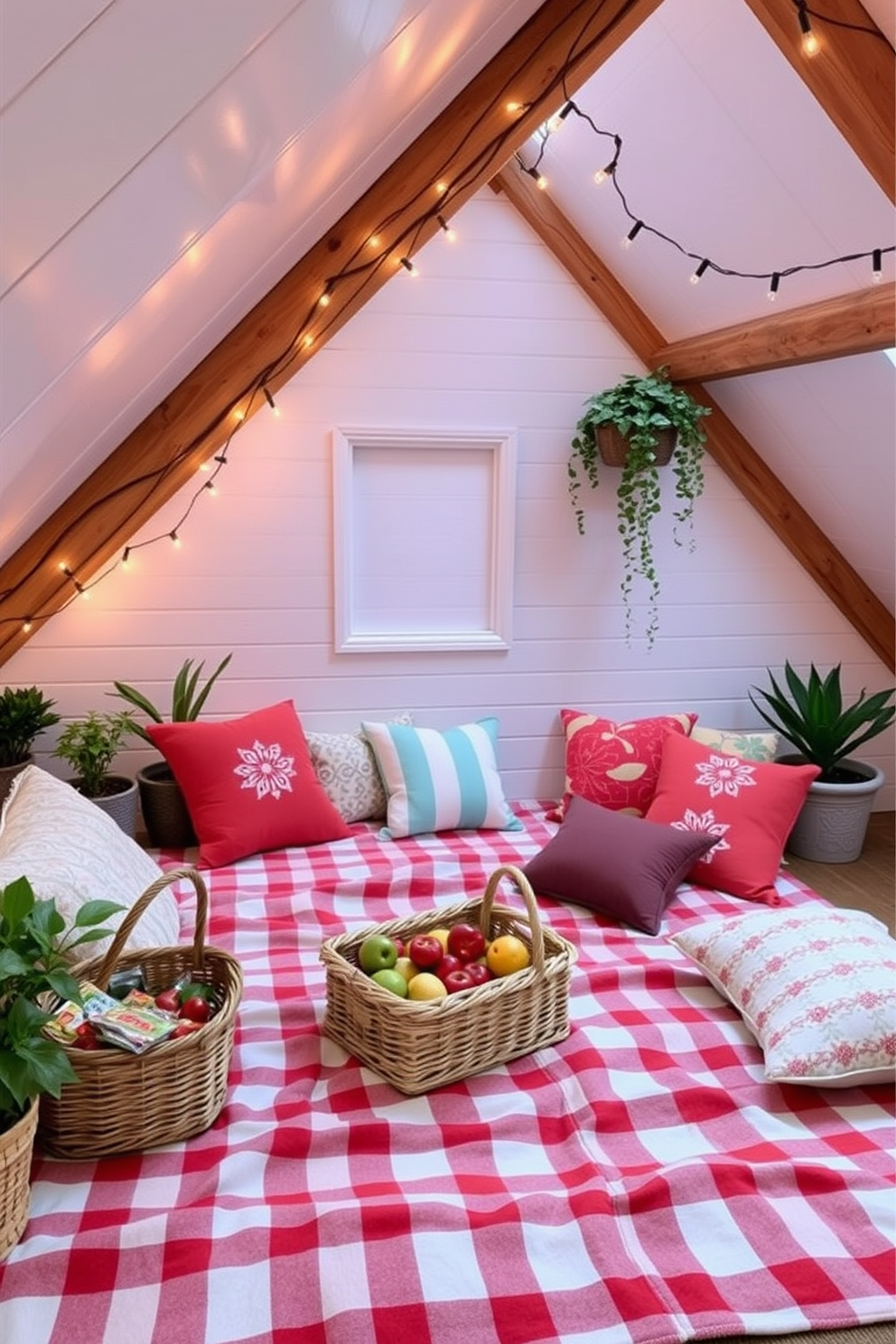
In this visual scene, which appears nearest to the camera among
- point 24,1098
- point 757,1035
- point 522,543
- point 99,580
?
point 24,1098

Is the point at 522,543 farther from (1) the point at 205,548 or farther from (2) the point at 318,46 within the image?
(2) the point at 318,46

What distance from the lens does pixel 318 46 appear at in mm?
1408

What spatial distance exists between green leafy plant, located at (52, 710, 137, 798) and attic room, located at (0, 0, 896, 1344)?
3.6 inches

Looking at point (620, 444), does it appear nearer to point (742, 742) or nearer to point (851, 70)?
point (742, 742)

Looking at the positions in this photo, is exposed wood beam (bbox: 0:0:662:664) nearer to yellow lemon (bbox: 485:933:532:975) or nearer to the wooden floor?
yellow lemon (bbox: 485:933:532:975)

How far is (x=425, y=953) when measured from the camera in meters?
1.99

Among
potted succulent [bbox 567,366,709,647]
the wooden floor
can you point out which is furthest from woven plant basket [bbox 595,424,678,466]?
the wooden floor

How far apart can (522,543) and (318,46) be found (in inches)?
86.4

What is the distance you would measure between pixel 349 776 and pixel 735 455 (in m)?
1.82

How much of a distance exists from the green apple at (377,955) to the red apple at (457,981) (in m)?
0.12

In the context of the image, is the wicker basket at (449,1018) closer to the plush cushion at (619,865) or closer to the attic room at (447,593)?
the attic room at (447,593)

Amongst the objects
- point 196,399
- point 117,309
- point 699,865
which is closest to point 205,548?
point 196,399

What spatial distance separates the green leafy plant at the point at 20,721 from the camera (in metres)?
2.98

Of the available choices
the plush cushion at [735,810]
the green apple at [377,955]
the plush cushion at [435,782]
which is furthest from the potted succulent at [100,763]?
the plush cushion at [735,810]
